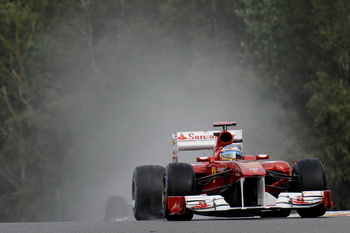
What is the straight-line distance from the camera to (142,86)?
188 ft

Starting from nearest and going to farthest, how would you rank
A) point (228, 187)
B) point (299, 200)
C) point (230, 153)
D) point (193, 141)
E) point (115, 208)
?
point (299, 200) < point (228, 187) < point (230, 153) < point (193, 141) < point (115, 208)

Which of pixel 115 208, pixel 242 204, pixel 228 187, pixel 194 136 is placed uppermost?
pixel 194 136

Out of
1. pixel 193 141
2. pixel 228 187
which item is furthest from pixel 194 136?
pixel 228 187

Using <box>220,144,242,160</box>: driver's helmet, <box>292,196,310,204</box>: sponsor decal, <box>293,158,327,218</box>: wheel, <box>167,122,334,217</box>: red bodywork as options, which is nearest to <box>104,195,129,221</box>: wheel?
<box>167,122,334,217</box>: red bodywork

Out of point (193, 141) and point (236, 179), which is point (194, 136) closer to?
point (193, 141)

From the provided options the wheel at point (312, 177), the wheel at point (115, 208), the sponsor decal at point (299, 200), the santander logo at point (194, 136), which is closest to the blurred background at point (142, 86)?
the wheel at point (115, 208)

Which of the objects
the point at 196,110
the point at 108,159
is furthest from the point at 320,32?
the point at 108,159

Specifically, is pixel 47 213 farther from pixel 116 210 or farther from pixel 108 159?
pixel 116 210

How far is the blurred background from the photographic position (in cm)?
4297

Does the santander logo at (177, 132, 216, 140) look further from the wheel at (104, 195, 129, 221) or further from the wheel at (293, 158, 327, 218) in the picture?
the wheel at (104, 195, 129, 221)

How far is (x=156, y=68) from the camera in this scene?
5891 cm

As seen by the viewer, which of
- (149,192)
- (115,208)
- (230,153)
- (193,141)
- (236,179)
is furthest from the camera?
(115,208)

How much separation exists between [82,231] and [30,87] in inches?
1781

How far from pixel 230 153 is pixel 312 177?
1985 mm
